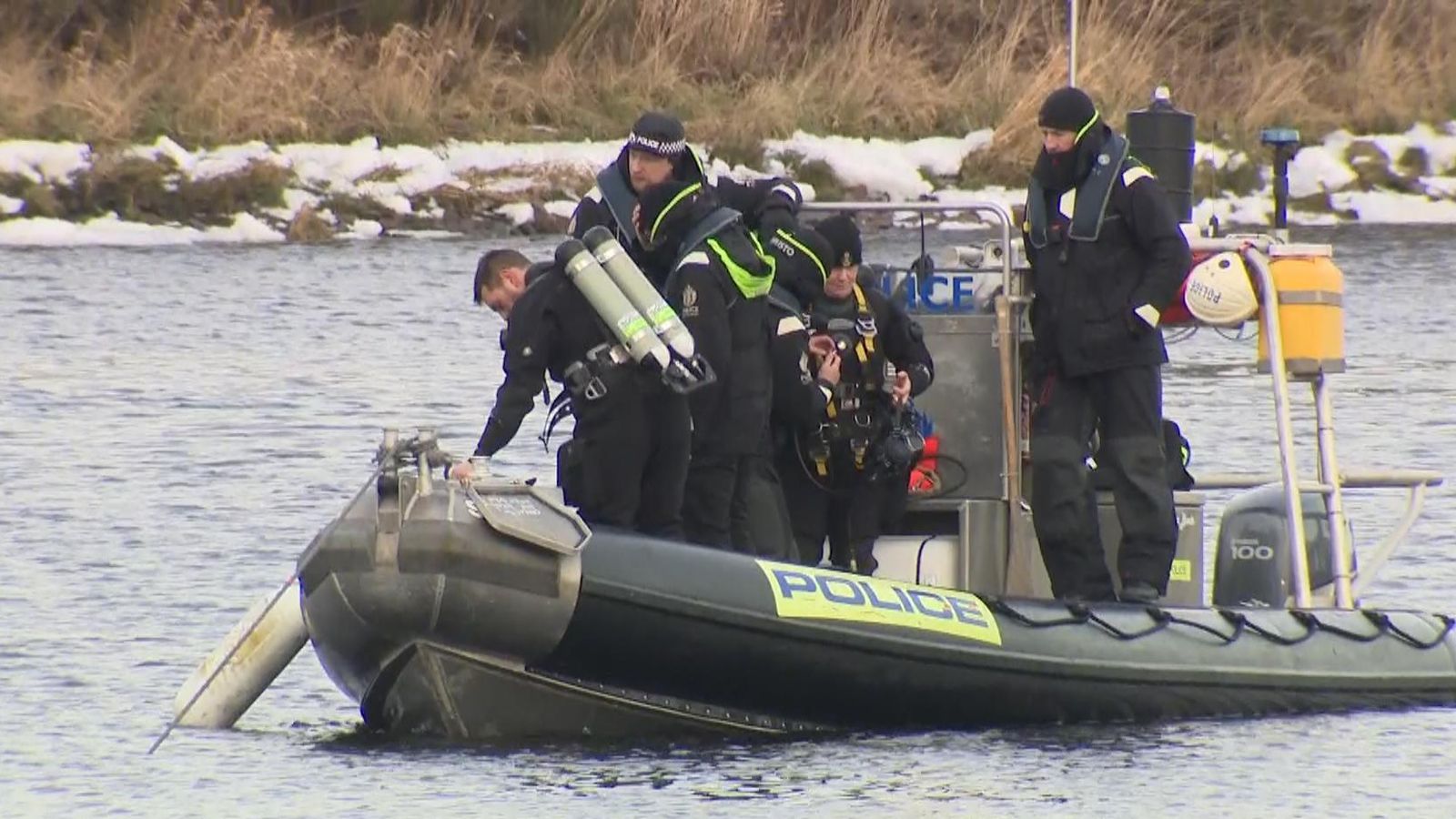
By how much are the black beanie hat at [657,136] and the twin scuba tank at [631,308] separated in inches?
15.3

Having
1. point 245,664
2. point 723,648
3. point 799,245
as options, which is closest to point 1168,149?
point 799,245

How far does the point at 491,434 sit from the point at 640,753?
3.12ft

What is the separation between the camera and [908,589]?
29.6ft

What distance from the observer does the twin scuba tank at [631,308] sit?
343 inches

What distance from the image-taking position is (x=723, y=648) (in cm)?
868

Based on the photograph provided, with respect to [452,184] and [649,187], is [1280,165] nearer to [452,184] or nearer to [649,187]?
[649,187]

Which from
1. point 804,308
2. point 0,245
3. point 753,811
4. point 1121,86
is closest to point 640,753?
point 753,811

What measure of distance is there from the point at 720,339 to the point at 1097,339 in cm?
112

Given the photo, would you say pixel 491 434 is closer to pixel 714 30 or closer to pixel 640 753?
pixel 640 753

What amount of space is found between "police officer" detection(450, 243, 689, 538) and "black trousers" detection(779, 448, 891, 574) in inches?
28.6

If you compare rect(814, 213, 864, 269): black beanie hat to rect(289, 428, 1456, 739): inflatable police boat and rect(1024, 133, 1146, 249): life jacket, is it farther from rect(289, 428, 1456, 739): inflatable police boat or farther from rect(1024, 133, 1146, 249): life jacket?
rect(289, 428, 1456, 739): inflatable police boat

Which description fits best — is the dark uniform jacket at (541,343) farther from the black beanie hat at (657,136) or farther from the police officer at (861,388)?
the police officer at (861,388)

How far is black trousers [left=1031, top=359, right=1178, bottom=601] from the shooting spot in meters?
9.45

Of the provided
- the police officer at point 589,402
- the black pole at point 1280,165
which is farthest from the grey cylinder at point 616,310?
the black pole at point 1280,165
